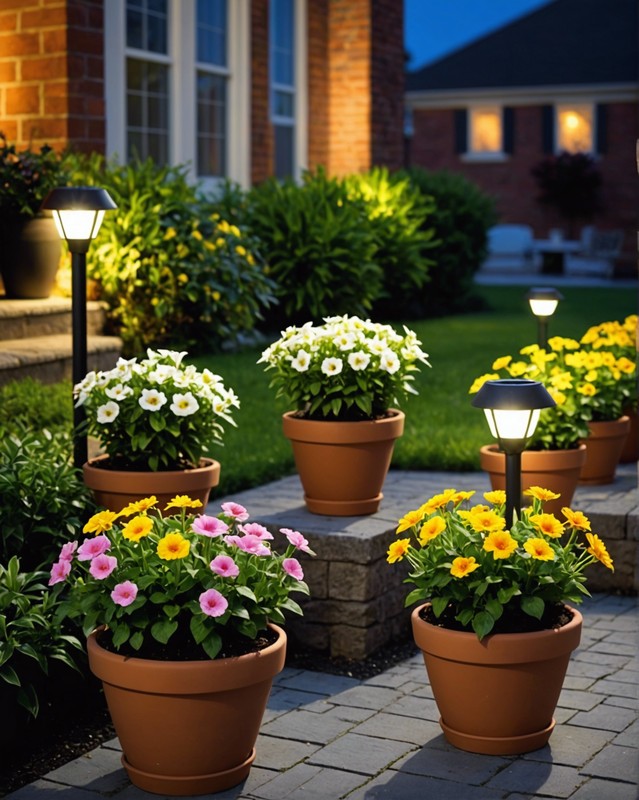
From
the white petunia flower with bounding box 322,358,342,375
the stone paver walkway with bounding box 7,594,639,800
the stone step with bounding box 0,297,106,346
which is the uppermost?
the stone step with bounding box 0,297,106,346

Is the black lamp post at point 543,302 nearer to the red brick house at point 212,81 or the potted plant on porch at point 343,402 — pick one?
the potted plant on porch at point 343,402

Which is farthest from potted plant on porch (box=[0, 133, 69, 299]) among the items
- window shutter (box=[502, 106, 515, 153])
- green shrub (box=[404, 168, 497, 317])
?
window shutter (box=[502, 106, 515, 153])

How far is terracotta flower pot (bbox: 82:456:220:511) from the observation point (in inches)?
175

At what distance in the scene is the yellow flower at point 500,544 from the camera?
3.52m

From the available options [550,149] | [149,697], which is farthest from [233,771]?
[550,149]

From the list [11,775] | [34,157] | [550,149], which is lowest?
[11,775]

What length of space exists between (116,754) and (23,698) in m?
0.33

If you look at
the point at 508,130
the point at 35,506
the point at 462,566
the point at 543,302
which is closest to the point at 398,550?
the point at 462,566

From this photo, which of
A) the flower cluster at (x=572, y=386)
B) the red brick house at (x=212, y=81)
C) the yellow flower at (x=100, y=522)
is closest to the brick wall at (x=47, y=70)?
the red brick house at (x=212, y=81)

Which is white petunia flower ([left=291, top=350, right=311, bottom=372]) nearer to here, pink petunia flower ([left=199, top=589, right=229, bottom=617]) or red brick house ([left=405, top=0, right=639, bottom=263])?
pink petunia flower ([left=199, top=589, right=229, bottom=617])

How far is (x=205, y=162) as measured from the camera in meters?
11.8

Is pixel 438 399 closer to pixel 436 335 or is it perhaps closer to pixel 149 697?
Result: pixel 436 335

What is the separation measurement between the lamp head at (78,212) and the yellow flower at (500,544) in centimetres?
219

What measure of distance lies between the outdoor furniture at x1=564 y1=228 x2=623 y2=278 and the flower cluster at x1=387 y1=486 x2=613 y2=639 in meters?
21.0
